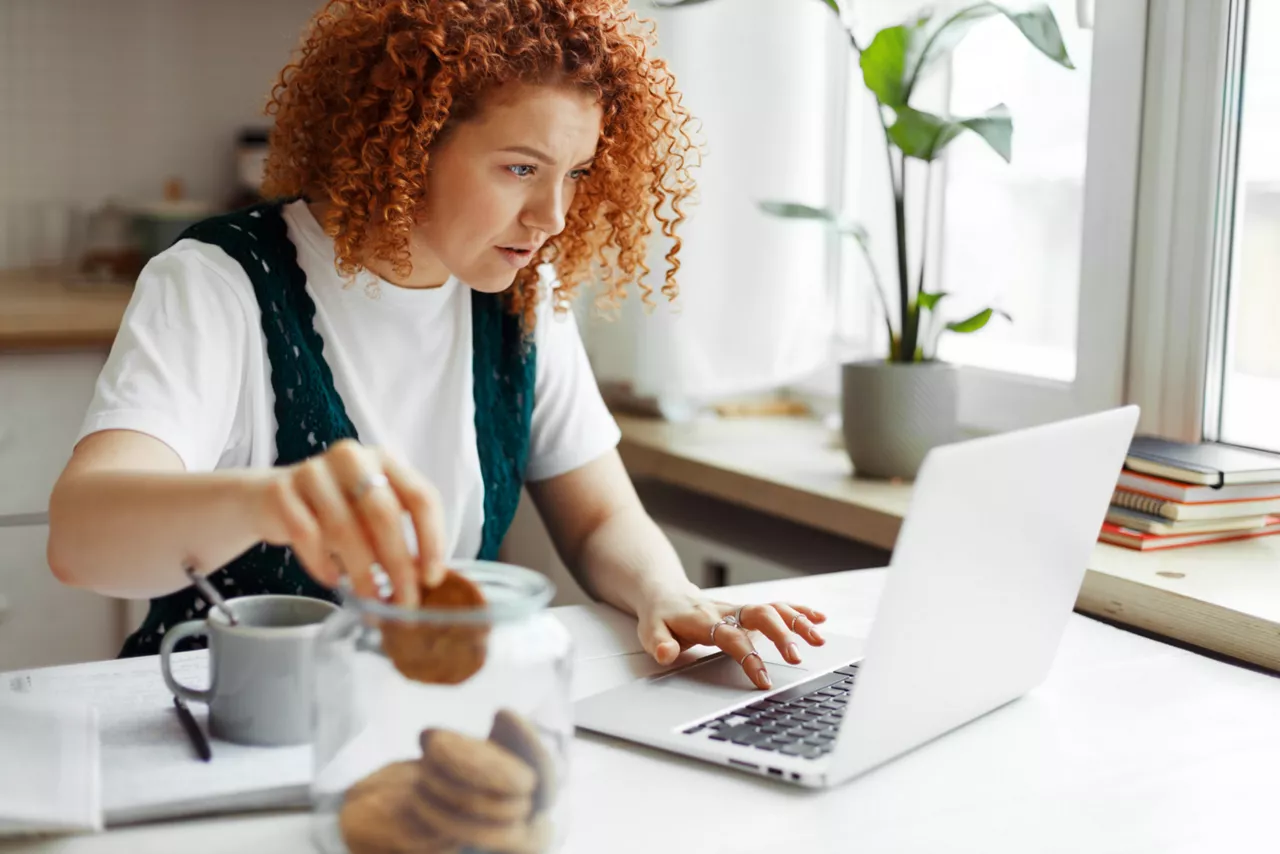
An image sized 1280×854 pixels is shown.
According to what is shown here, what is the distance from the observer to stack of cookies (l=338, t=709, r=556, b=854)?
64cm

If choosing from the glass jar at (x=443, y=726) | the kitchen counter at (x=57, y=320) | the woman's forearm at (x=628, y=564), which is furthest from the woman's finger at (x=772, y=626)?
the kitchen counter at (x=57, y=320)

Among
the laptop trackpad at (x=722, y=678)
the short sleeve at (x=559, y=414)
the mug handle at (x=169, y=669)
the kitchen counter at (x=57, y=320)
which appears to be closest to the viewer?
the mug handle at (x=169, y=669)

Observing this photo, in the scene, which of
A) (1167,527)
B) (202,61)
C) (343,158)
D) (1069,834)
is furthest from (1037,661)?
(202,61)

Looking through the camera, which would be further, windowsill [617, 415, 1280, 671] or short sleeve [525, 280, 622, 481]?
short sleeve [525, 280, 622, 481]

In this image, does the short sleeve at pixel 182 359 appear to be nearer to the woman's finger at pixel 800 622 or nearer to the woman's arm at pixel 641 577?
the woman's arm at pixel 641 577

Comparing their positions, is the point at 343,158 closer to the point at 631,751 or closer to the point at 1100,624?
the point at 631,751

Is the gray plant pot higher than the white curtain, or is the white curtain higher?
the white curtain

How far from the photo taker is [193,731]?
33.1 inches

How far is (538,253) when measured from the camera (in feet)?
4.56

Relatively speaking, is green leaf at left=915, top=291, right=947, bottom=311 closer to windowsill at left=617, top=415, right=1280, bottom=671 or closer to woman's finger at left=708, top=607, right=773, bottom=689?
windowsill at left=617, top=415, right=1280, bottom=671

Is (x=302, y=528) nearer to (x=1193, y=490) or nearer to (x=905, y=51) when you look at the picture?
(x=1193, y=490)

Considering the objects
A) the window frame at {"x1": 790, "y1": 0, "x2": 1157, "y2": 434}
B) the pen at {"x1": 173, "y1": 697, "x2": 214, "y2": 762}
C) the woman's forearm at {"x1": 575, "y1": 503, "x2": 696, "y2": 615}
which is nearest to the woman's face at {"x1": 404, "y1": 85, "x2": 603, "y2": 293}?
the woman's forearm at {"x1": 575, "y1": 503, "x2": 696, "y2": 615}

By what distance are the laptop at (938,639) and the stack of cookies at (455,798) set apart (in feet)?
0.67

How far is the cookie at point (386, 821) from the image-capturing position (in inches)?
25.4
